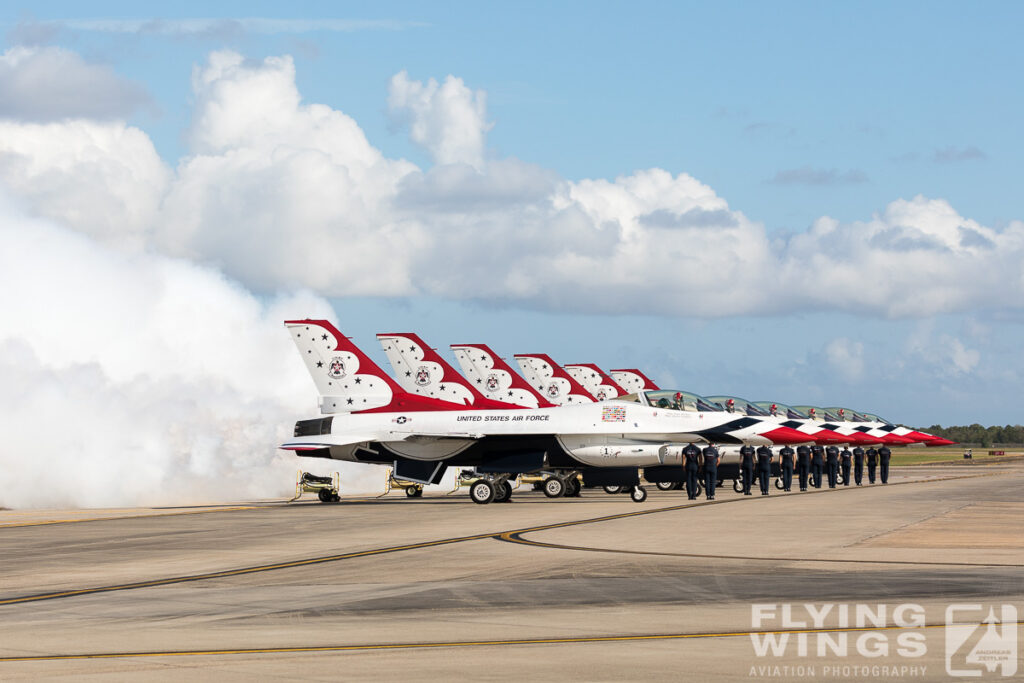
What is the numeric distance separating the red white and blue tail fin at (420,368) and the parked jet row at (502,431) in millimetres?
8549

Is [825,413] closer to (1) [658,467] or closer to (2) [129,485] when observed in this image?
(1) [658,467]

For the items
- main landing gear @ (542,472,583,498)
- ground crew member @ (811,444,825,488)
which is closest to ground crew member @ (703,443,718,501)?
main landing gear @ (542,472,583,498)

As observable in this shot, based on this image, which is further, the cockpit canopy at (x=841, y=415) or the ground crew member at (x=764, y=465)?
the cockpit canopy at (x=841, y=415)

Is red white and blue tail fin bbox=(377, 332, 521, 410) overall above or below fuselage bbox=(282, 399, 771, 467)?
above

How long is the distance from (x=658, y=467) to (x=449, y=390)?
1598 centimetres

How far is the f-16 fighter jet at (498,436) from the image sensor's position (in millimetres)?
33844

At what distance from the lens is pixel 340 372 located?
40594 millimetres

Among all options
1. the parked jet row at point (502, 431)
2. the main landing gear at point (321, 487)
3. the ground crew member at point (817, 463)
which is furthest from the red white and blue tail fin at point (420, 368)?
the ground crew member at point (817, 463)

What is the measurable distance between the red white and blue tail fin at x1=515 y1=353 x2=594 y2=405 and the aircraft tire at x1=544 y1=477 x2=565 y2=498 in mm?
22567

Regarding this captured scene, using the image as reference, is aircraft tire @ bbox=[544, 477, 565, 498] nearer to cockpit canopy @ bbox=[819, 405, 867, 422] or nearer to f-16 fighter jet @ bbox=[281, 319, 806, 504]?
f-16 fighter jet @ bbox=[281, 319, 806, 504]

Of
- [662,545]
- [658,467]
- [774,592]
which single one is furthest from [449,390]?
[774,592]

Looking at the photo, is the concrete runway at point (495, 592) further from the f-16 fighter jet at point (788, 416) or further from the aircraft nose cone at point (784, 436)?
the f-16 fighter jet at point (788, 416)

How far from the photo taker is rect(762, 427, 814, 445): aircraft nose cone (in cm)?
3450

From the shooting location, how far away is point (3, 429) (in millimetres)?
43375
